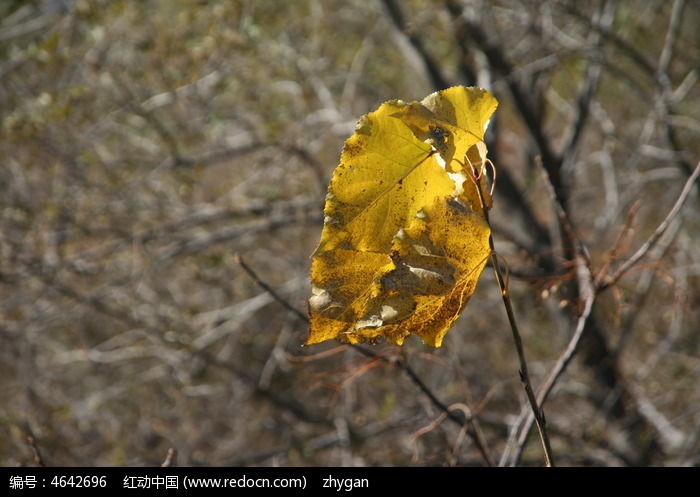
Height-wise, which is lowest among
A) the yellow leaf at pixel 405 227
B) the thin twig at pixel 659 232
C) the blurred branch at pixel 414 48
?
the blurred branch at pixel 414 48

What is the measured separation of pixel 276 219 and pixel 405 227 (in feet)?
7.40

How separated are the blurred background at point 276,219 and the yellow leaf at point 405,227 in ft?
4.83

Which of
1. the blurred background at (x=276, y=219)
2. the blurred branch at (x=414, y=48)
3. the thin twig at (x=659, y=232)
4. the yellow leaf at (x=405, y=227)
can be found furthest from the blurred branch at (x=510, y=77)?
the yellow leaf at (x=405, y=227)

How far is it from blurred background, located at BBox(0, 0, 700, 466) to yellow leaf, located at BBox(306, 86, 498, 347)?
1.47 metres

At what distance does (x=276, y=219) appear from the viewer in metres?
3.12

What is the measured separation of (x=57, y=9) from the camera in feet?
10.7

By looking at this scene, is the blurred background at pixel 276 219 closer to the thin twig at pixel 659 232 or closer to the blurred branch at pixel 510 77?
the blurred branch at pixel 510 77

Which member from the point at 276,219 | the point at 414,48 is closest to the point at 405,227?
the point at 276,219

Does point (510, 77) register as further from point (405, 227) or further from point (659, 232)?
point (405, 227)

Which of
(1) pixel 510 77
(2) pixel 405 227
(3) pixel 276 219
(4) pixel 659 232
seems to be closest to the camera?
(2) pixel 405 227

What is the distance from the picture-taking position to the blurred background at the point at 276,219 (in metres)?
2.82
